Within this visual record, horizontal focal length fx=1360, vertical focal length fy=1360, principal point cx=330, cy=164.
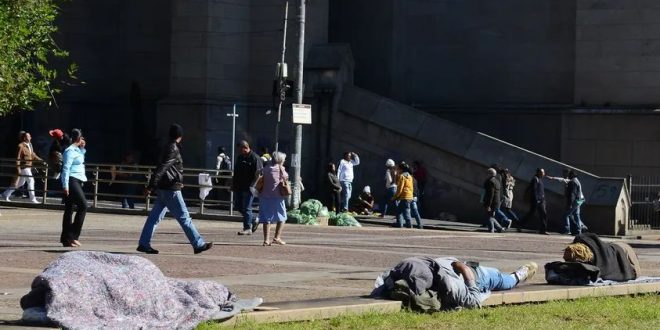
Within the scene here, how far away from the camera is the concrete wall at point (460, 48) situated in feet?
127

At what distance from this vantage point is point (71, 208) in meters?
19.0

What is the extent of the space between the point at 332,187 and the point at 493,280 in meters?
20.1

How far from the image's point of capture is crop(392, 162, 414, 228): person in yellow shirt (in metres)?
30.6

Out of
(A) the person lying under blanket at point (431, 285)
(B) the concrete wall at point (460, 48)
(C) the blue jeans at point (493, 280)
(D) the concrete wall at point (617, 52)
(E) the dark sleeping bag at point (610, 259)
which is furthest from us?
(B) the concrete wall at point (460, 48)

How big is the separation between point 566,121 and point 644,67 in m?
2.55

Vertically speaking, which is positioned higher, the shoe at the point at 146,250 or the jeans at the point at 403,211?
the jeans at the point at 403,211

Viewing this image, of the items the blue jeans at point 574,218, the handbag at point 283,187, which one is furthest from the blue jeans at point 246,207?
the blue jeans at point 574,218

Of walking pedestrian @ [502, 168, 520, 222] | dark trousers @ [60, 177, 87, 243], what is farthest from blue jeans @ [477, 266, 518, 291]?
walking pedestrian @ [502, 168, 520, 222]

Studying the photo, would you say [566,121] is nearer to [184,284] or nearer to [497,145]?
[497,145]

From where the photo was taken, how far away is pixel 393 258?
19.3 m

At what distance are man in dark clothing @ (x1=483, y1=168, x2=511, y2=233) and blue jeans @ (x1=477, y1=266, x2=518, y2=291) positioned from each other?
1750 centimetres

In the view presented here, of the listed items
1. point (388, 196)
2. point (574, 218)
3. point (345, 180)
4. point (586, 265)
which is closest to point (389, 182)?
point (388, 196)

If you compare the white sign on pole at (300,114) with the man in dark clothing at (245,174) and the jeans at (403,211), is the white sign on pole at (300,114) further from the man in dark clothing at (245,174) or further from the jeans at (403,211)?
the man in dark clothing at (245,174)

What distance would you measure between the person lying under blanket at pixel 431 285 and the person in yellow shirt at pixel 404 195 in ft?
59.8
